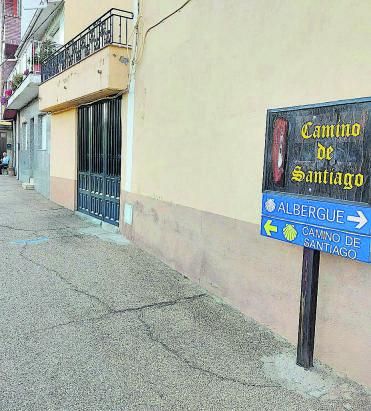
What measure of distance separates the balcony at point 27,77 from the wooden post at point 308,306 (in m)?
12.8

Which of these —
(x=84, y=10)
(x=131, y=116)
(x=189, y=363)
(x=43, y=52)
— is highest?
(x=84, y=10)

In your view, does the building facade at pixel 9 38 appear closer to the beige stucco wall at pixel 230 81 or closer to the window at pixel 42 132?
the window at pixel 42 132

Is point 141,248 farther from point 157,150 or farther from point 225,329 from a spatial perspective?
point 225,329

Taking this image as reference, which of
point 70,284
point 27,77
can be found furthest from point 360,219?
point 27,77

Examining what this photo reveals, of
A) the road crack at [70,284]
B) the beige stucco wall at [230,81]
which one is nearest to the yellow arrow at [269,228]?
the beige stucco wall at [230,81]

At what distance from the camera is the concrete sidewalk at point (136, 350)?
9.83 feet

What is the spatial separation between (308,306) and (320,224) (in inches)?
27.1

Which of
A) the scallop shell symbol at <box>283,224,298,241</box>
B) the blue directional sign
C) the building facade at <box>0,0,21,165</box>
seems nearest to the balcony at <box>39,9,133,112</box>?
the blue directional sign

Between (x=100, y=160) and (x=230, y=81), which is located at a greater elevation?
(x=230, y=81)

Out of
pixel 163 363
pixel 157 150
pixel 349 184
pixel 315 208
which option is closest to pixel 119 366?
pixel 163 363

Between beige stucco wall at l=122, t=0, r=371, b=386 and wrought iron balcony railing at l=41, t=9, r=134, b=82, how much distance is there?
889 millimetres

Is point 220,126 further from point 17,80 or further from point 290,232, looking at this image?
point 17,80

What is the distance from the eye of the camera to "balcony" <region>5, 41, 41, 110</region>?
13.8 m

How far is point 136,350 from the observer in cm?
371
